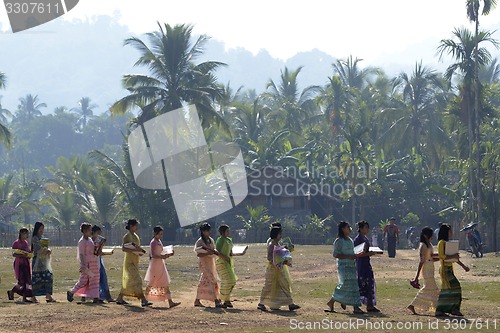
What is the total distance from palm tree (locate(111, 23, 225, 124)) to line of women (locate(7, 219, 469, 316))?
33467mm

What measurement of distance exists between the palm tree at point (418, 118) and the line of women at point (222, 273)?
175ft

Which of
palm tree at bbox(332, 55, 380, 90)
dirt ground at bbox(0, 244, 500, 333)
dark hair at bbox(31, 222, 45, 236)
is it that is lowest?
dirt ground at bbox(0, 244, 500, 333)

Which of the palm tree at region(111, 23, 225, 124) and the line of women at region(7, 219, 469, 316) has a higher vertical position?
the palm tree at region(111, 23, 225, 124)

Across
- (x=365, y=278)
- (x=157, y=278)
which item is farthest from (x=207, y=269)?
(x=365, y=278)

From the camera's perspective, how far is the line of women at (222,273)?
16312 millimetres

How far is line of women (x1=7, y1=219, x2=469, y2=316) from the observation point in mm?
16312

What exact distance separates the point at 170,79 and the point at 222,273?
1421 inches

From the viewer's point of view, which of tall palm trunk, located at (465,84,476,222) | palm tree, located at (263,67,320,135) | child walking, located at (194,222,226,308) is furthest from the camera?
palm tree, located at (263,67,320,135)

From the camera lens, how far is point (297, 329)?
1432cm

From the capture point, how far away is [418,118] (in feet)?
238

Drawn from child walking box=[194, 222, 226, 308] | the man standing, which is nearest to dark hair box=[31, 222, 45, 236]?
child walking box=[194, 222, 226, 308]

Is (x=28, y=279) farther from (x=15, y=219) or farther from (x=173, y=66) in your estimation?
(x=15, y=219)

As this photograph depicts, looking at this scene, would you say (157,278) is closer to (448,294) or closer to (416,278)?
(416,278)

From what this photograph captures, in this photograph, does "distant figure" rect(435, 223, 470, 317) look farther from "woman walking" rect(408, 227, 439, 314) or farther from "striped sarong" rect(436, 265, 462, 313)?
"woman walking" rect(408, 227, 439, 314)
